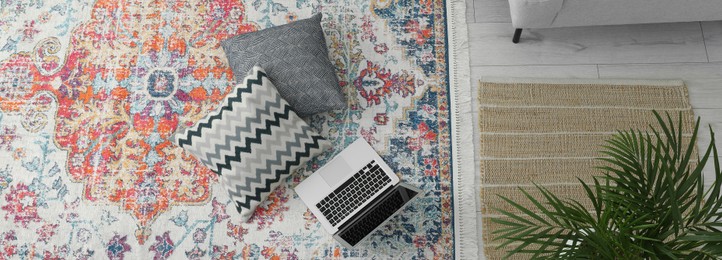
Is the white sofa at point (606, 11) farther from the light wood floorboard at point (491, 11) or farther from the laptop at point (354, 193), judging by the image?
the laptop at point (354, 193)

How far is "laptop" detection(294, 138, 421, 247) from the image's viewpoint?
205cm

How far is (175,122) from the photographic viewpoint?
2312 mm

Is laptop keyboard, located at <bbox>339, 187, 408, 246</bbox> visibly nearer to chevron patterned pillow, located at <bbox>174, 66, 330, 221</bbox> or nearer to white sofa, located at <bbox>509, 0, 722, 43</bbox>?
chevron patterned pillow, located at <bbox>174, 66, 330, 221</bbox>

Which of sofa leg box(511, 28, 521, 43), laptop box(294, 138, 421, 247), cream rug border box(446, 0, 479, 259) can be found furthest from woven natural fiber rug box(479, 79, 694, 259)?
laptop box(294, 138, 421, 247)

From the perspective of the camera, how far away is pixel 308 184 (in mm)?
2188

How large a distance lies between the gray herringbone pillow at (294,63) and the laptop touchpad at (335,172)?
214 mm

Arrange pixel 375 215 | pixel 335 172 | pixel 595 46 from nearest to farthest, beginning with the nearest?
pixel 375 215 → pixel 335 172 → pixel 595 46

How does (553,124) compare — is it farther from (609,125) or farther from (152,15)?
(152,15)

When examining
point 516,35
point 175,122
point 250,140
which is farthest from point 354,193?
point 516,35

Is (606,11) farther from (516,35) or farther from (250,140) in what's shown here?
(250,140)

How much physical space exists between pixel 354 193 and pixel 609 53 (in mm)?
1219

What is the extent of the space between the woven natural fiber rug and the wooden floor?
52 mm

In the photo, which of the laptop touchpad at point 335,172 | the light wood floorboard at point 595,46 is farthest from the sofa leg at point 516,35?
the laptop touchpad at point 335,172

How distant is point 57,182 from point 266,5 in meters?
1.10
